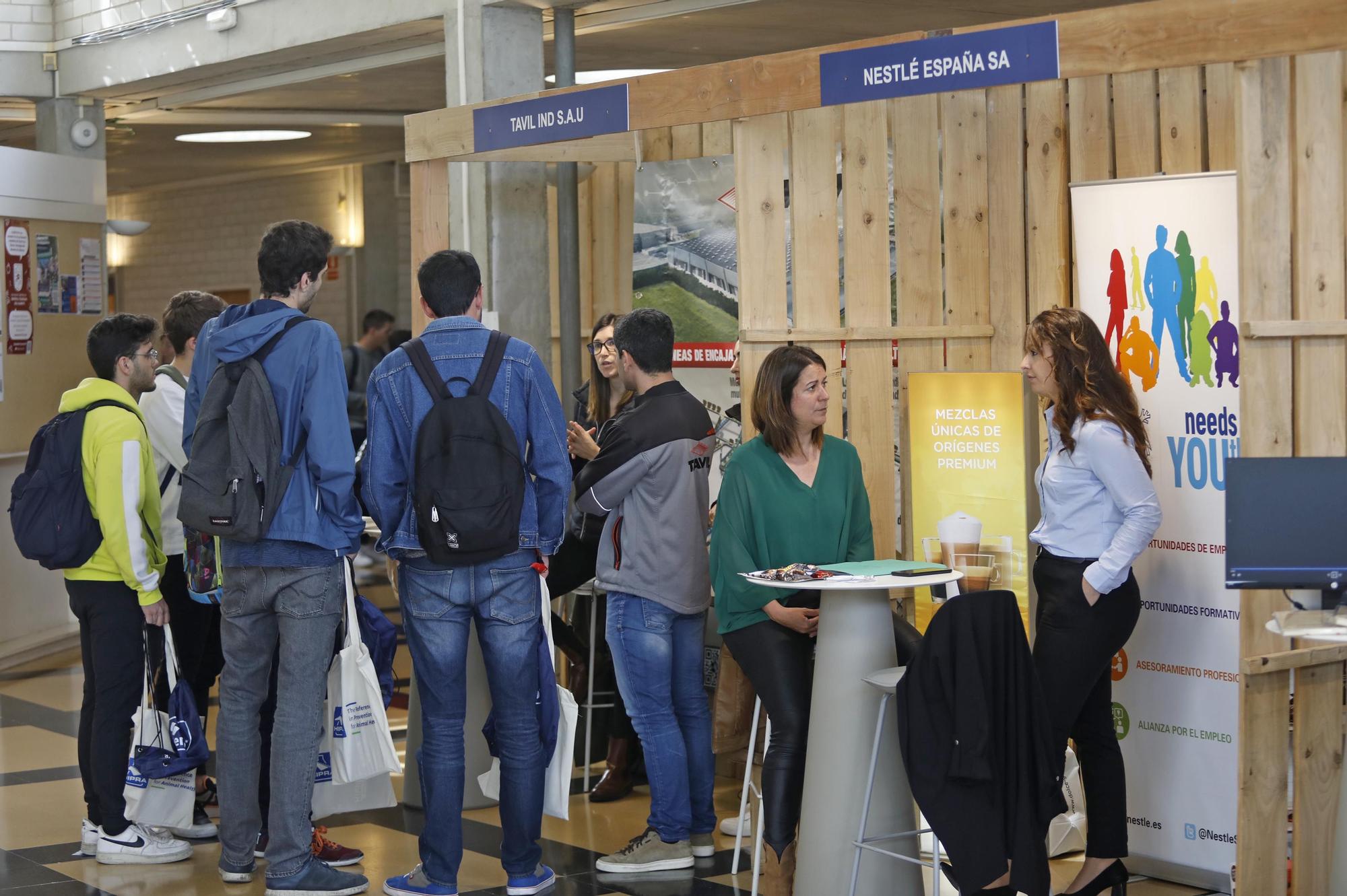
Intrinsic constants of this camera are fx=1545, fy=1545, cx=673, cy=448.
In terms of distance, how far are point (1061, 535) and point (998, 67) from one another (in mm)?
1240

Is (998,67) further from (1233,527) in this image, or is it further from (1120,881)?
(1120,881)

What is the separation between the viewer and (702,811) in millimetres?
4727

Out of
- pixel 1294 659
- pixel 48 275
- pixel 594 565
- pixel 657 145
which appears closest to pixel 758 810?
pixel 594 565

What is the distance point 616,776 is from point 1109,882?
1.97 metres

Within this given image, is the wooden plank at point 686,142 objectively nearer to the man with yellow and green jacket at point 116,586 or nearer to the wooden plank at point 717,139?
the wooden plank at point 717,139

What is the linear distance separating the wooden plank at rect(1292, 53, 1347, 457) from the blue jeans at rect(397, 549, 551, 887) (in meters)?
2.05

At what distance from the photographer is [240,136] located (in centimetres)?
1236

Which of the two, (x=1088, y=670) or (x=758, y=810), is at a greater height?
(x=1088, y=670)

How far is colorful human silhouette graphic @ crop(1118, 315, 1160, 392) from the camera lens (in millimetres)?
4402

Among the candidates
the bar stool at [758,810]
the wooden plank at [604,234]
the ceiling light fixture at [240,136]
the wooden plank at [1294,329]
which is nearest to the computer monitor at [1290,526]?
the wooden plank at [1294,329]

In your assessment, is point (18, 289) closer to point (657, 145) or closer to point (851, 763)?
point (657, 145)

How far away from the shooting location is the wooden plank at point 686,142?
6227 millimetres

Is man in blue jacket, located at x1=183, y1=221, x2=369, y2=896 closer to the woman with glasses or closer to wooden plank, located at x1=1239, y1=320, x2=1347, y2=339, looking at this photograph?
the woman with glasses

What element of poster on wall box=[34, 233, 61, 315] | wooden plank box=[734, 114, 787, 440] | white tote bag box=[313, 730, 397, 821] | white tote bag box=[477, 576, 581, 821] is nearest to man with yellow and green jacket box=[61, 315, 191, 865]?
white tote bag box=[313, 730, 397, 821]
